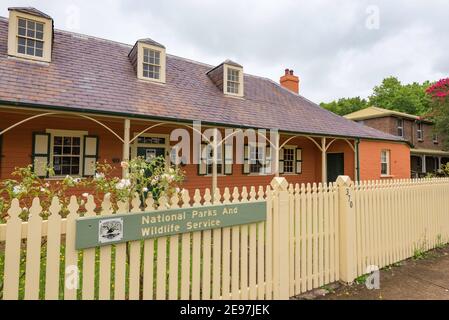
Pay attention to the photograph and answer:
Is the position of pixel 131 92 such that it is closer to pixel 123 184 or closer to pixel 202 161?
pixel 202 161

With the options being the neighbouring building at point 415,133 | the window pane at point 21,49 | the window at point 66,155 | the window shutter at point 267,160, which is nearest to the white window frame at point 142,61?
the window at point 66,155

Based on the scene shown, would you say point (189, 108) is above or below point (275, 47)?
below

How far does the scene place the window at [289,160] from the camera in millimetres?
14312

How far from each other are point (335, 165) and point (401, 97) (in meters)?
39.1

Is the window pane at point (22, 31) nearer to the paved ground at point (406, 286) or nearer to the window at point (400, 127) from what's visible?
the paved ground at point (406, 286)

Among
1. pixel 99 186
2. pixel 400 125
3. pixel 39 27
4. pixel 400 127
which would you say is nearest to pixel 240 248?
pixel 99 186

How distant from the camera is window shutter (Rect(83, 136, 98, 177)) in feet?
30.8

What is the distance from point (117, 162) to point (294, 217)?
26.2 ft

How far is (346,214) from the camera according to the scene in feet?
13.7

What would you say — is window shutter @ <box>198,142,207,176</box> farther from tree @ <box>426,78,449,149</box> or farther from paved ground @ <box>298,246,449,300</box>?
tree @ <box>426,78,449,149</box>
